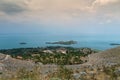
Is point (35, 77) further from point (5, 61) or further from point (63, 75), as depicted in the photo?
point (5, 61)

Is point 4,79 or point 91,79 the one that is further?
point 91,79

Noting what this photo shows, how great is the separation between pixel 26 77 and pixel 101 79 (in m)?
2.42

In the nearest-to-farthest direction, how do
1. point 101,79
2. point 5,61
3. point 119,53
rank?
point 101,79 → point 5,61 → point 119,53

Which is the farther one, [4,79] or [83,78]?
[83,78]

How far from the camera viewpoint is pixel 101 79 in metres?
8.66

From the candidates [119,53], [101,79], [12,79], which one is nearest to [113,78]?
[101,79]

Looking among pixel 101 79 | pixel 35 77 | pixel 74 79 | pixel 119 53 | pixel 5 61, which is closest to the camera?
pixel 35 77

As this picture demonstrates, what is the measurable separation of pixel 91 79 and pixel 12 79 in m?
2.45

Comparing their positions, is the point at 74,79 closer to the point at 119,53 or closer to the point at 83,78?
the point at 83,78

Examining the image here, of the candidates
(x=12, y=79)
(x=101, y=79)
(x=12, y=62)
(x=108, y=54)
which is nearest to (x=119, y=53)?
(x=108, y=54)

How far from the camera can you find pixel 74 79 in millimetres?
8078

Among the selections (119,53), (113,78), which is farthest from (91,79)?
(119,53)

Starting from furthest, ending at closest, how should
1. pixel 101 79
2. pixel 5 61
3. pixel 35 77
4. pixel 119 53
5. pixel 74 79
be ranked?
pixel 119 53 < pixel 5 61 < pixel 101 79 < pixel 74 79 < pixel 35 77

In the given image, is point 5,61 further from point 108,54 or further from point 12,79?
point 12,79
